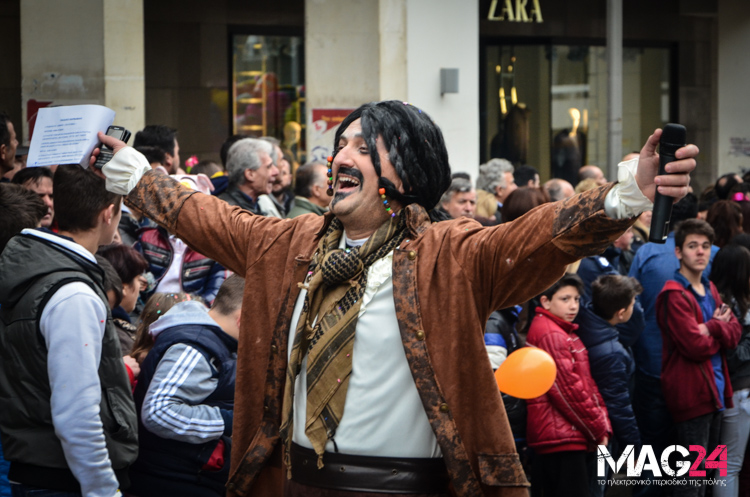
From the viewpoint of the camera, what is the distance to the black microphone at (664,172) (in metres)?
2.17

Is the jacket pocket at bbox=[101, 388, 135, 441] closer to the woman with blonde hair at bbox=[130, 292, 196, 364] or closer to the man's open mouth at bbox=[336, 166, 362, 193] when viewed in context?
the woman with blonde hair at bbox=[130, 292, 196, 364]

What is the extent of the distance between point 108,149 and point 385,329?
3.71 ft

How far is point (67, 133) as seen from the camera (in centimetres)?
302

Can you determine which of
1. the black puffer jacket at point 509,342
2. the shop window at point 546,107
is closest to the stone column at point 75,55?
the black puffer jacket at point 509,342

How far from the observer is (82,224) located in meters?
3.56

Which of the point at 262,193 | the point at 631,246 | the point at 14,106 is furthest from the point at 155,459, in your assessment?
the point at 14,106

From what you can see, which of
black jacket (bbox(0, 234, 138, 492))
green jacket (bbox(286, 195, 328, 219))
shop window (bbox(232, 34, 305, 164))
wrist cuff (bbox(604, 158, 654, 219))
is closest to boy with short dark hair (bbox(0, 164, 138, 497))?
black jacket (bbox(0, 234, 138, 492))

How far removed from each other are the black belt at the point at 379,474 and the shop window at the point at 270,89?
11.0 metres

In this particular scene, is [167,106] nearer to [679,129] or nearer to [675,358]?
[675,358]

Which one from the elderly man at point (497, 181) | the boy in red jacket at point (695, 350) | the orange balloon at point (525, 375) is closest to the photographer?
the orange balloon at point (525, 375)

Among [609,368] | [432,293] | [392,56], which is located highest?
[392,56]

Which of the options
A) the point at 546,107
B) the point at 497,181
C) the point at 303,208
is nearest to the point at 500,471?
the point at 303,208

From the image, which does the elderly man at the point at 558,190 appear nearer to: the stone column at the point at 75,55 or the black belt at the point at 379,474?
the stone column at the point at 75,55

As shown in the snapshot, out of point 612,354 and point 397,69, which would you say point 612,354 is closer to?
point 612,354
